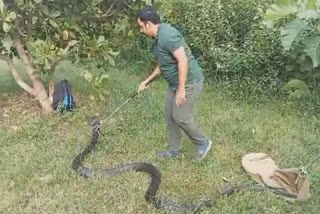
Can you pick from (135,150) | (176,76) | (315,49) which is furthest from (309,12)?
(135,150)

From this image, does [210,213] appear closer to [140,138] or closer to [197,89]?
[197,89]

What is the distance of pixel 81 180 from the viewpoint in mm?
4512

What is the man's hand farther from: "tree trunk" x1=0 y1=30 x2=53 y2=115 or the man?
"tree trunk" x1=0 y1=30 x2=53 y2=115

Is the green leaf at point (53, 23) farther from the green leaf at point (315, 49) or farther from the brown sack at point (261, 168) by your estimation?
the green leaf at point (315, 49)

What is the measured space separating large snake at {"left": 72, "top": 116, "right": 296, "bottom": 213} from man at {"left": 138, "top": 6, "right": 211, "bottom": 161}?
412 millimetres

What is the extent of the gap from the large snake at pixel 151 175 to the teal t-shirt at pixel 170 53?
2.75 feet

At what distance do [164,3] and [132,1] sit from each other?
5.50 feet

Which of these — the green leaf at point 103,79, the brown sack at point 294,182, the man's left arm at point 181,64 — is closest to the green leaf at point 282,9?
the man's left arm at point 181,64

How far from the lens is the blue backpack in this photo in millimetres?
6017

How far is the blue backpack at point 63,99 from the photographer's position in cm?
602

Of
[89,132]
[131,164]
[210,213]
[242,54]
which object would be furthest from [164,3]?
[210,213]

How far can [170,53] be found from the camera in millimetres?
4488

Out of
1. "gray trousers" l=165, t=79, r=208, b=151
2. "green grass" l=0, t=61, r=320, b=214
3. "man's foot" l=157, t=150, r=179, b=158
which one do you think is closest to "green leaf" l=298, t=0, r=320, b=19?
"green grass" l=0, t=61, r=320, b=214

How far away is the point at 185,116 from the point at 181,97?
0.26 meters
